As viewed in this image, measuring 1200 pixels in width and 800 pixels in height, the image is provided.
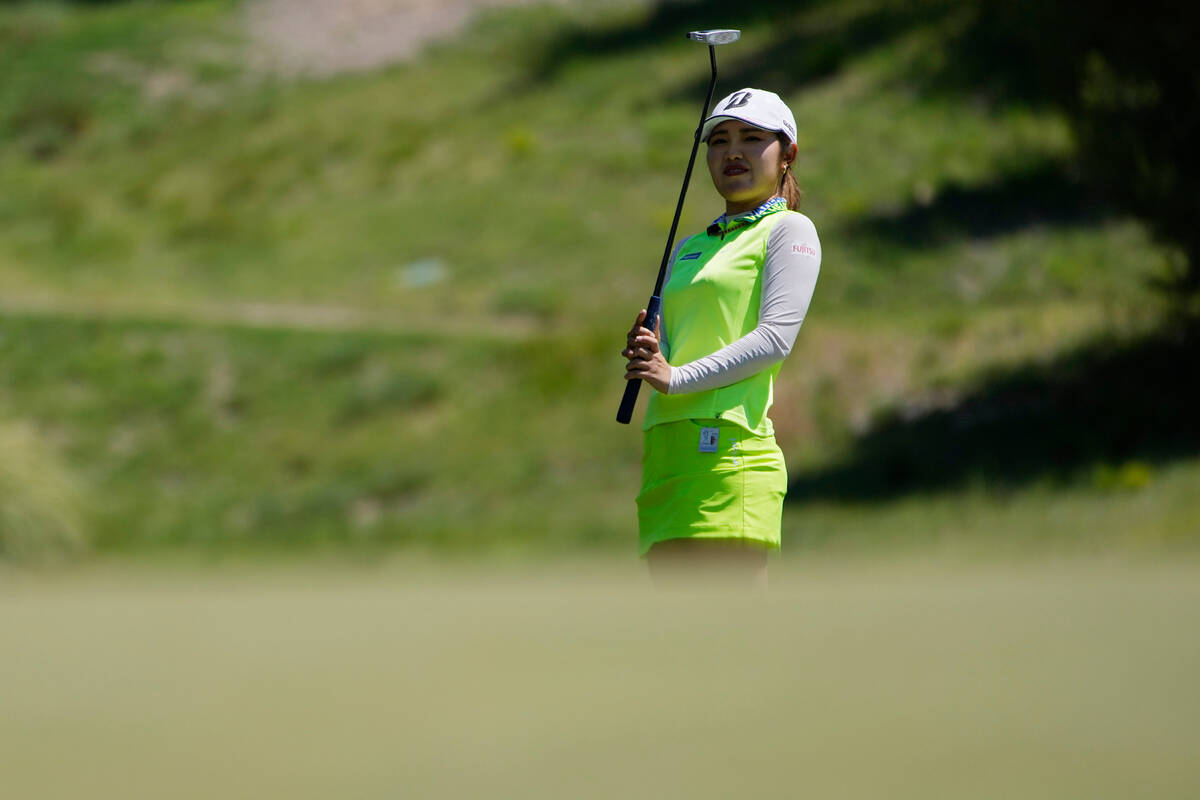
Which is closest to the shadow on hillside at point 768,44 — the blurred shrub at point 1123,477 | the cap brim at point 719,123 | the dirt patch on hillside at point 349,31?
the dirt patch on hillside at point 349,31

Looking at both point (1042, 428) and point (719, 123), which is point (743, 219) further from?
point (1042, 428)

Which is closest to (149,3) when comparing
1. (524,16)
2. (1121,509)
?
(524,16)

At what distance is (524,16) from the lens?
1215 inches

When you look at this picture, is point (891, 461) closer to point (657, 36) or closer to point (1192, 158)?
point (1192, 158)

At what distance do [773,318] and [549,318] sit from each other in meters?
14.3

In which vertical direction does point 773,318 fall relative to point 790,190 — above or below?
below

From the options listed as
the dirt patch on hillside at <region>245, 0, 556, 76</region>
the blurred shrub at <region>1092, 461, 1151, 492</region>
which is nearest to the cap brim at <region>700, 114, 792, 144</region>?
the blurred shrub at <region>1092, 461, 1151, 492</region>

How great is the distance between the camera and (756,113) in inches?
157

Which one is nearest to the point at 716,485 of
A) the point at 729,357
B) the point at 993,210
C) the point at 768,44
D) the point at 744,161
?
the point at 729,357

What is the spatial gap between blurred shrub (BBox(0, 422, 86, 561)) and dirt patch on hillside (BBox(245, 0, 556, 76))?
1681cm

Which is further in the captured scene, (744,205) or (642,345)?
(744,205)

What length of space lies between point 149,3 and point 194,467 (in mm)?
22844

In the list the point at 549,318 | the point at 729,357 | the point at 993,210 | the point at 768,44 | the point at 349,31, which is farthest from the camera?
the point at 349,31

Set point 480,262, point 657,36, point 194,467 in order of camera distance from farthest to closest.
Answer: point 657,36
point 480,262
point 194,467
